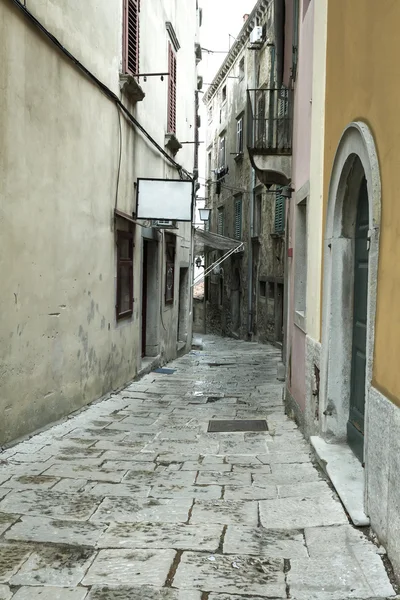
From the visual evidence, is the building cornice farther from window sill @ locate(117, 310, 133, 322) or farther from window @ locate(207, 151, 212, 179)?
window sill @ locate(117, 310, 133, 322)

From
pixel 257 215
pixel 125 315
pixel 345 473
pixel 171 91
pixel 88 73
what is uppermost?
pixel 171 91

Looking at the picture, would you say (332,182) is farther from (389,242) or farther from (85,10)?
(85,10)

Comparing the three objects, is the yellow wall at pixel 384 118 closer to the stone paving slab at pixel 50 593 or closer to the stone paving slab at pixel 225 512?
the stone paving slab at pixel 225 512

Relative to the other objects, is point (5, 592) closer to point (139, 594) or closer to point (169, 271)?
point (139, 594)

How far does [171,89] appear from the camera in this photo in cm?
1368

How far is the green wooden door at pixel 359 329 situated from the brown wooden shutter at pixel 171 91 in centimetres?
964

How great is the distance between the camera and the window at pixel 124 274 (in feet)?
30.3

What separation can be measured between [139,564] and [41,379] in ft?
10.8

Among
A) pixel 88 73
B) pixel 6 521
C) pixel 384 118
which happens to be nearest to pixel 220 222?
pixel 88 73

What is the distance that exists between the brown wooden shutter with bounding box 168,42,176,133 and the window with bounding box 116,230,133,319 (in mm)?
4816

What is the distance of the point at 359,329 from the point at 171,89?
34.1ft

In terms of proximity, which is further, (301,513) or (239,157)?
(239,157)

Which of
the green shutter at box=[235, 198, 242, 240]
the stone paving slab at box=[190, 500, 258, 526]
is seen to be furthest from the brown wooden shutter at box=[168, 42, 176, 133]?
the green shutter at box=[235, 198, 242, 240]

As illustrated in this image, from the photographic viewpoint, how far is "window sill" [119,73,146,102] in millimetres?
8953
